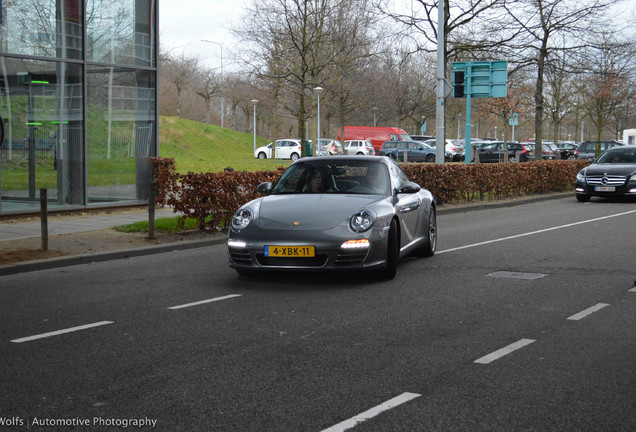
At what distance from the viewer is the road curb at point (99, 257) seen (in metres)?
9.45

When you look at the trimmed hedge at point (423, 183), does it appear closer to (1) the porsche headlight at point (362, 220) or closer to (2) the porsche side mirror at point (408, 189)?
(2) the porsche side mirror at point (408, 189)

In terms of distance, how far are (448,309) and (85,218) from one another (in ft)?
32.9

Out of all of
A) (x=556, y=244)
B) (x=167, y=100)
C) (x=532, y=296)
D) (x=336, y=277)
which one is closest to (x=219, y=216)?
(x=336, y=277)

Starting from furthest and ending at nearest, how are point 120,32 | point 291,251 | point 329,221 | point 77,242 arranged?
point 120,32 → point 77,242 → point 329,221 → point 291,251

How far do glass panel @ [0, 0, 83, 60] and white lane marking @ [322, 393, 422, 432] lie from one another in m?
12.9

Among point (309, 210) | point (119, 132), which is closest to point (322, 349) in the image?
point (309, 210)

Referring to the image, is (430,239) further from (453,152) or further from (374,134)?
(374,134)

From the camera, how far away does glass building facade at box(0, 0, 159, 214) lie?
578 inches

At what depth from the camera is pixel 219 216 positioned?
1328 cm

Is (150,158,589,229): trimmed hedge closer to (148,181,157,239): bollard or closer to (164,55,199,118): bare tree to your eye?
(148,181,157,239): bollard

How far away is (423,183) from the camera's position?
64.3ft

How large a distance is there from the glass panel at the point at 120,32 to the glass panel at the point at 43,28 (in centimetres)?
35

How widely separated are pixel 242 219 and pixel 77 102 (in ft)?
29.7

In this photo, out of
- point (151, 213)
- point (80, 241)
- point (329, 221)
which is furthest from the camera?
point (151, 213)
